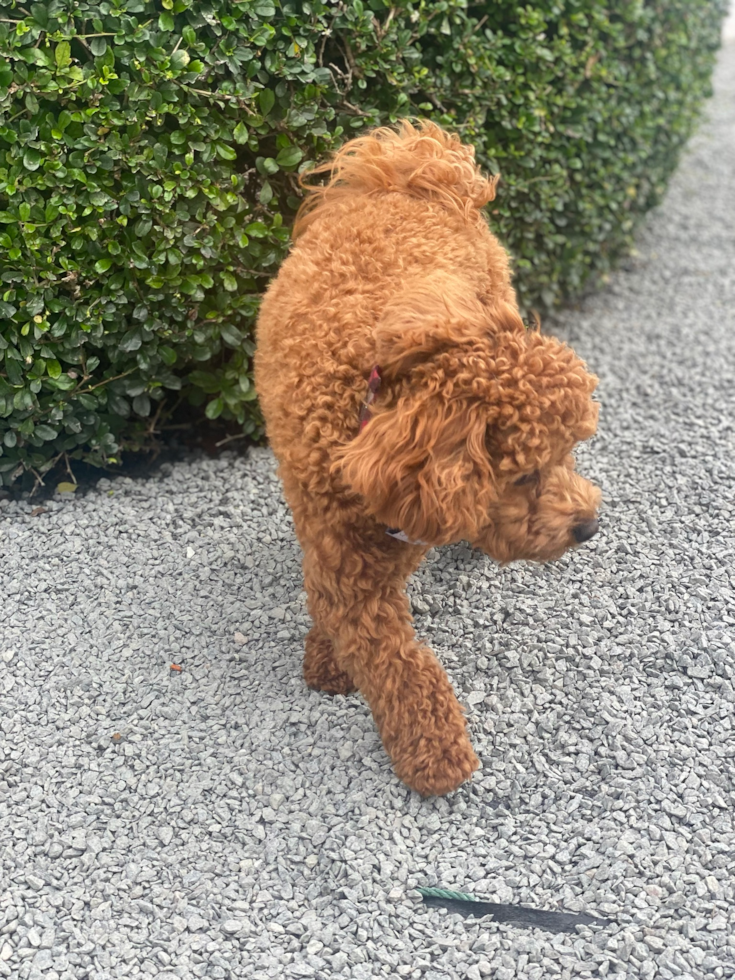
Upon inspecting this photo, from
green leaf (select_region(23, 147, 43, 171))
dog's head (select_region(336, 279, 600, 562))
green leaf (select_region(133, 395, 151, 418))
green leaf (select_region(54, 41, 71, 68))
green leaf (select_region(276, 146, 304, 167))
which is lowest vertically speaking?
green leaf (select_region(133, 395, 151, 418))

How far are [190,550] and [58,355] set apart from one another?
98cm

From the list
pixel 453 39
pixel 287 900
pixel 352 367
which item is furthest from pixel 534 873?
pixel 453 39

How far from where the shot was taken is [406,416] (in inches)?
84.8

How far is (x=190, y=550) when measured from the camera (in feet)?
12.6

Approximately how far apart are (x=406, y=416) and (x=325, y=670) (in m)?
1.34

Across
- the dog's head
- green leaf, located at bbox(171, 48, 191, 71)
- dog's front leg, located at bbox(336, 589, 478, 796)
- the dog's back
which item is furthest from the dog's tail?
dog's front leg, located at bbox(336, 589, 478, 796)

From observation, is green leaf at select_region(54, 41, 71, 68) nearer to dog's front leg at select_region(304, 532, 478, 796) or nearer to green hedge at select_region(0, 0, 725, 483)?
green hedge at select_region(0, 0, 725, 483)

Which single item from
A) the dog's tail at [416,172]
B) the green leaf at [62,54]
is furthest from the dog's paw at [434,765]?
the green leaf at [62,54]

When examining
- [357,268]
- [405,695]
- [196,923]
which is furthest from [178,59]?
[196,923]

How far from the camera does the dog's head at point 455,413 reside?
2170mm

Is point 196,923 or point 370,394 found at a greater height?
point 370,394

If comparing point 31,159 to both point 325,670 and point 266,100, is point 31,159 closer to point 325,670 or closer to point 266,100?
point 266,100

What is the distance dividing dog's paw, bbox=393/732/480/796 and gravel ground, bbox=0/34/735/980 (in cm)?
8

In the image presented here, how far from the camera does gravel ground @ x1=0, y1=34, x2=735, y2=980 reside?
251cm
